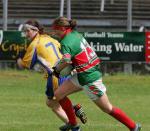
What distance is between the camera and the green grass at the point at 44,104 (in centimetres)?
1266

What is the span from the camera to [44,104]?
16.2 m

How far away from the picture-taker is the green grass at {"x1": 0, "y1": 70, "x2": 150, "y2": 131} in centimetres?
1266

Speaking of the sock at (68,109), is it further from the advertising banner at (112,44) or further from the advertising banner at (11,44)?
the advertising banner at (11,44)

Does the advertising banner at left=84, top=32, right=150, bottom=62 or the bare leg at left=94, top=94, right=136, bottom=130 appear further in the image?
the advertising banner at left=84, top=32, right=150, bottom=62

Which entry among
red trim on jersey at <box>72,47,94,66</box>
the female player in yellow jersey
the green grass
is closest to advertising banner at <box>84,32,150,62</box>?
the green grass

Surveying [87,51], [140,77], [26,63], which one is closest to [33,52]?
[26,63]

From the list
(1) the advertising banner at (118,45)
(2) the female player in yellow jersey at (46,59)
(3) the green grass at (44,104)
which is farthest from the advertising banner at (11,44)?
(2) the female player in yellow jersey at (46,59)

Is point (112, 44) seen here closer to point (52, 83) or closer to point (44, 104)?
point (44, 104)

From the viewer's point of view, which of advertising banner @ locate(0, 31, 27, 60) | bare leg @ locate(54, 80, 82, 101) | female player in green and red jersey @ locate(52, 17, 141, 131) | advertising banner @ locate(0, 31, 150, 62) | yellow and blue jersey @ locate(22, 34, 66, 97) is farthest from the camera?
advertising banner @ locate(0, 31, 27, 60)

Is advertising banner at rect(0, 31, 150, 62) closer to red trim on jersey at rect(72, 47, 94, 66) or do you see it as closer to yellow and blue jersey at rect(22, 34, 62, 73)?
yellow and blue jersey at rect(22, 34, 62, 73)

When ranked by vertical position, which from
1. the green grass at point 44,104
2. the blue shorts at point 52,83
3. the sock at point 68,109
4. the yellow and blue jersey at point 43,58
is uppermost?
the yellow and blue jersey at point 43,58

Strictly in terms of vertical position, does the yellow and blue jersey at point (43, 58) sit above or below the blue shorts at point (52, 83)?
above

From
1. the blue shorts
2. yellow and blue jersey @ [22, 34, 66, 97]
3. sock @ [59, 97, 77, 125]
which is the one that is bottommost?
sock @ [59, 97, 77, 125]

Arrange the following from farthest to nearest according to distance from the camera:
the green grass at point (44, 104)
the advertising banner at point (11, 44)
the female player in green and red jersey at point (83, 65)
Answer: the advertising banner at point (11, 44) < the green grass at point (44, 104) < the female player in green and red jersey at point (83, 65)
